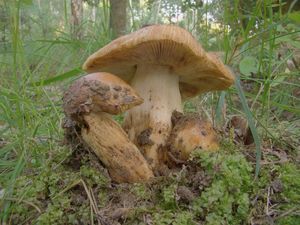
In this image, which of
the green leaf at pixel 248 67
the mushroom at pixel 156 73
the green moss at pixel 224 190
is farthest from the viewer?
the green leaf at pixel 248 67

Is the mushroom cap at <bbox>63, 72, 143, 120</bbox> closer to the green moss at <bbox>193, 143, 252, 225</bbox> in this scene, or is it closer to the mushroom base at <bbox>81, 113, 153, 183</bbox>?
the mushroom base at <bbox>81, 113, 153, 183</bbox>

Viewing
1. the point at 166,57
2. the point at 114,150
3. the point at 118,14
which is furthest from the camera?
the point at 118,14

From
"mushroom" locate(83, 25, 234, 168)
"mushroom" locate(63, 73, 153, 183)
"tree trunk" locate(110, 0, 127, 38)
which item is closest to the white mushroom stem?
"mushroom" locate(83, 25, 234, 168)

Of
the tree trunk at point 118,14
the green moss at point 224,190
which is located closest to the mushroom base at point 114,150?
the green moss at point 224,190

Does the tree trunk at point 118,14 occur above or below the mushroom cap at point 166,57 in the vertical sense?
above

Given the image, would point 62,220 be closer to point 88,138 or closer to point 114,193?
point 114,193

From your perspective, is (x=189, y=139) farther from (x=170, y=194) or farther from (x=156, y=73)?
(x=156, y=73)

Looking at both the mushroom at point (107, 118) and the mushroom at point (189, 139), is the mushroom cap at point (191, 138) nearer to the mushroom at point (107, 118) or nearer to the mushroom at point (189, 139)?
the mushroom at point (189, 139)

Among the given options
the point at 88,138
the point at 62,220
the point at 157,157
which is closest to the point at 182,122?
the point at 157,157


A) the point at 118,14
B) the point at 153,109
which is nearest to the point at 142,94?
the point at 153,109
